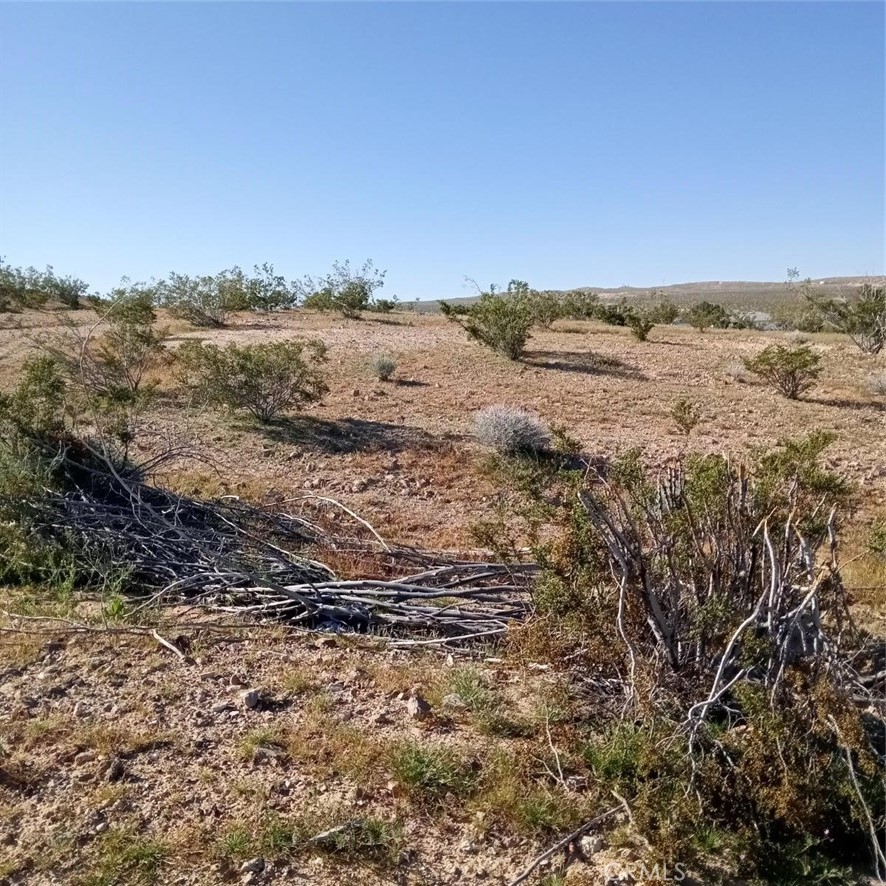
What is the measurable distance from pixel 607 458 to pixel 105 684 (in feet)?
18.9

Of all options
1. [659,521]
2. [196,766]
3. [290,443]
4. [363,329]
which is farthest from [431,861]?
[363,329]

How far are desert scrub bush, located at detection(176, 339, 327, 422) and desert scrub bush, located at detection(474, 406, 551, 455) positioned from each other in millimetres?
2666

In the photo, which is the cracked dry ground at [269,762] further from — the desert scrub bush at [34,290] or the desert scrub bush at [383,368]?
the desert scrub bush at [34,290]

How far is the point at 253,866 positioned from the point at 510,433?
6072mm

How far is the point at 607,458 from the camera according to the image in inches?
312

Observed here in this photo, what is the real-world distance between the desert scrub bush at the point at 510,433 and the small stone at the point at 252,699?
16.6ft

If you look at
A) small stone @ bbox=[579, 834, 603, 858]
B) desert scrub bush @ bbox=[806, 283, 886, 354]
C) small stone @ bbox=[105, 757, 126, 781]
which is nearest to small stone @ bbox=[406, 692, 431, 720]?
small stone @ bbox=[579, 834, 603, 858]

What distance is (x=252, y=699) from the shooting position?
3232 mm

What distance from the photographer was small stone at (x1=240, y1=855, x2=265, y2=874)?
232 cm

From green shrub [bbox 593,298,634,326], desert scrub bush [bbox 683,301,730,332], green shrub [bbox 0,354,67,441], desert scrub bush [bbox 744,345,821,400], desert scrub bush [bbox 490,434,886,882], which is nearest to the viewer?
desert scrub bush [bbox 490,434,886,882]

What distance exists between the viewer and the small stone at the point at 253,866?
2319mm

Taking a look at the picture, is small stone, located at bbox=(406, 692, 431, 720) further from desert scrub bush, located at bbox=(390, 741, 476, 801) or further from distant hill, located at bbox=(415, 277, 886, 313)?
distant hill, located at bbox=(415, 277, 886, 313)

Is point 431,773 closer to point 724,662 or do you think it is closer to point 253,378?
point 724,662

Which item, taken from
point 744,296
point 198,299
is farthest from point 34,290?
point 744,296
